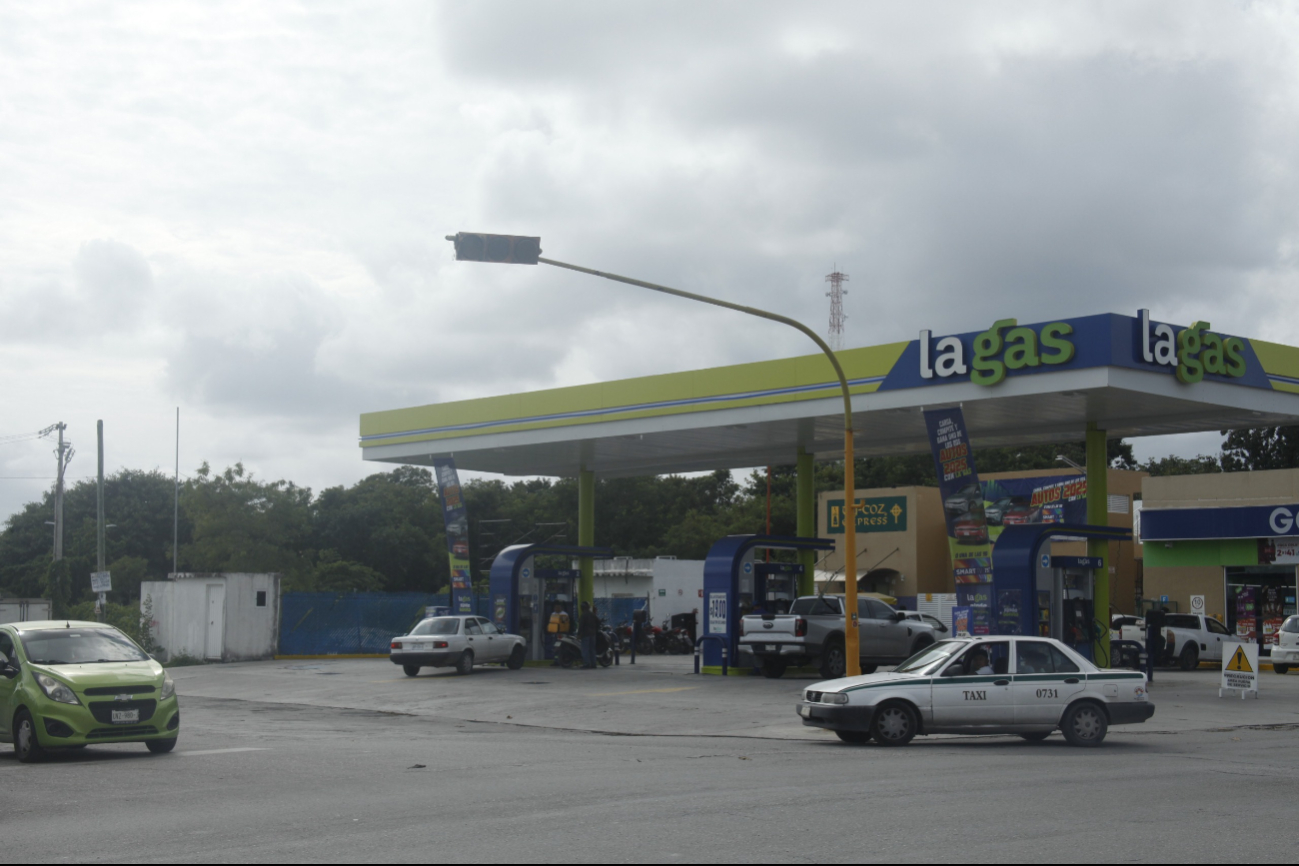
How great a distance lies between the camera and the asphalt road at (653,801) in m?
8.27

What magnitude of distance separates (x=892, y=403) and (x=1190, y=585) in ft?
71.3

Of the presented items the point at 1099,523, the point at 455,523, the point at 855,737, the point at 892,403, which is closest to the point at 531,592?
the point at 455,523

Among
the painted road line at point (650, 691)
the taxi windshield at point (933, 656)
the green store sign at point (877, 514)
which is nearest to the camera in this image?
the taxi windshield at point (933, 656)

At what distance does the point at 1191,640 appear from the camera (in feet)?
119

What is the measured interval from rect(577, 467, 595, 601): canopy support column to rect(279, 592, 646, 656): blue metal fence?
4.25 m

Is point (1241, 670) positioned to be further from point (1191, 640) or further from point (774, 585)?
point (1191, 640)

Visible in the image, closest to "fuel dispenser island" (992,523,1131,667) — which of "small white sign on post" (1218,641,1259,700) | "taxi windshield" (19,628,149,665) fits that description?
"small white sign on post" (1218,641,1259,700)

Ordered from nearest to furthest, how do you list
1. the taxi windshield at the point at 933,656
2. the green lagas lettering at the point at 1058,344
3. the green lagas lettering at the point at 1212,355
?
the taxi windshield at the point at 933,656 → the green lagas lettering at the point at 1058,344 → the green lagas lettering at the point at 1212,355

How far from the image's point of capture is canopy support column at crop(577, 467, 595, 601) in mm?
35719

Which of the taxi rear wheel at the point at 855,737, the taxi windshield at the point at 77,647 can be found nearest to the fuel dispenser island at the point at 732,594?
the taxi rear wheel at the point at 855,737

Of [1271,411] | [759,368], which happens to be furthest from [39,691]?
[1271,411]

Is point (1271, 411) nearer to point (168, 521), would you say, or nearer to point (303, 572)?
point (303, 572)

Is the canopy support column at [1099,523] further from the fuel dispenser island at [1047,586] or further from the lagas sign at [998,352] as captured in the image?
the lagas sign at [998,352]

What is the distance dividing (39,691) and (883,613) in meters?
18.5
